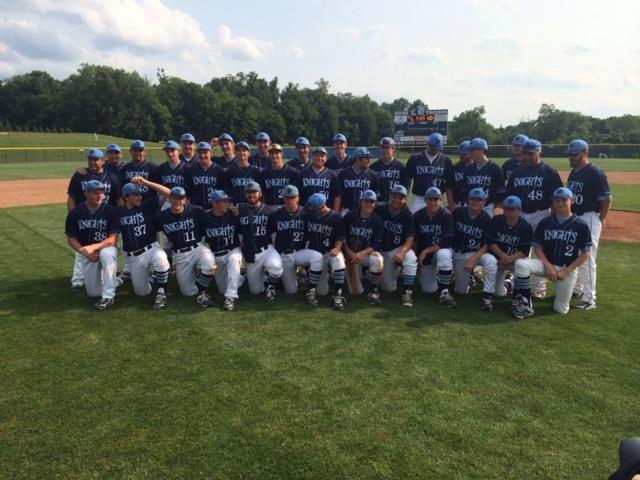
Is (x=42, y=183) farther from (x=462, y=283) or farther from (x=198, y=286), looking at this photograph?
(x=462, y=283)

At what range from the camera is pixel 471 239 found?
6.14 m

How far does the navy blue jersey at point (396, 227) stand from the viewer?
20.1ft

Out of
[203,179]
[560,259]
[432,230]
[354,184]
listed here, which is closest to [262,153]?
[203,179]

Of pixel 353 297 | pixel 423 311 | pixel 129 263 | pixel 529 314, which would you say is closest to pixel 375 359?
pixel 423 311

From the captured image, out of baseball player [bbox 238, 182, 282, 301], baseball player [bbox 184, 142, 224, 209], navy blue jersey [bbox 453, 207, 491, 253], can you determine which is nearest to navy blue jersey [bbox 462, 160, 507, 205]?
navy blue jersey [bbox 453, 207, 491, 253]

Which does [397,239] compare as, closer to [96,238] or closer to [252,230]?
[252,230]

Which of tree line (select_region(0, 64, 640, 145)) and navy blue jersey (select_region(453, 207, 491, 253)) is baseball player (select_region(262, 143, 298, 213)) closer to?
navy blue jersey (select_region(453, 207, 491, 253))

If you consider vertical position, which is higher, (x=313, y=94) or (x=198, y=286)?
(x=313, y=94)

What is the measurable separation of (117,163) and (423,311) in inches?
195

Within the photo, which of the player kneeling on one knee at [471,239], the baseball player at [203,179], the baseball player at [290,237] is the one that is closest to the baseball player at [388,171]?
the player kneeling on one knee at [471,239]

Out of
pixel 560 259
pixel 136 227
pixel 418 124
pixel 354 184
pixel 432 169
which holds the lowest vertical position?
pixel 560 259

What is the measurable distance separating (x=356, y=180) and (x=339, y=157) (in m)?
0.74

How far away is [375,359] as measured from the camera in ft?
13.9

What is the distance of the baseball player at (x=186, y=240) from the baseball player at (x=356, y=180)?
2113 mm
